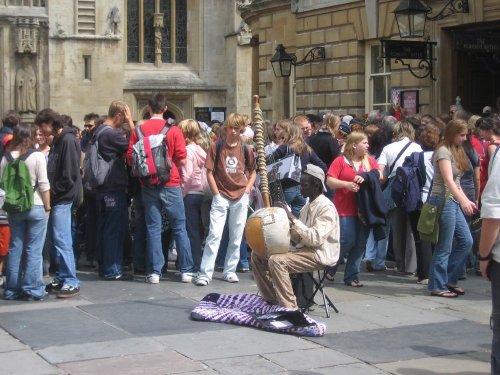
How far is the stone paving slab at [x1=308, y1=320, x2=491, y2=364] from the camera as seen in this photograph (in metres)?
7.70

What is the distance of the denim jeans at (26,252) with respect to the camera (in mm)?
9758

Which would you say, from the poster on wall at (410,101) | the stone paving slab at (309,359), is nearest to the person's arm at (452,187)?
the stone paving slab at (309,359)

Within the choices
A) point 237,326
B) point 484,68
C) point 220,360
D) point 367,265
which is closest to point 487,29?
point 484,68

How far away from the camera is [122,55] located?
40.7 meters

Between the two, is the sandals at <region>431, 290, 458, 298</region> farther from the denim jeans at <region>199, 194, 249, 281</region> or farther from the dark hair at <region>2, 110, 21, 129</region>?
the dark hair at <region>2, 110, 21, 129</region>

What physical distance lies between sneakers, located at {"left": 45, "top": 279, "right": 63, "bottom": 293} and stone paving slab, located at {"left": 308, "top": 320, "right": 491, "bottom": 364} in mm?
3307

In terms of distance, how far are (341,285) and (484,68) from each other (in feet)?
26.9

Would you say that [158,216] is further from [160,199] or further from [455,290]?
[455,290]

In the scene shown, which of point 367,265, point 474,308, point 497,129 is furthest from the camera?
point 367,265

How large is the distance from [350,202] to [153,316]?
2848mm

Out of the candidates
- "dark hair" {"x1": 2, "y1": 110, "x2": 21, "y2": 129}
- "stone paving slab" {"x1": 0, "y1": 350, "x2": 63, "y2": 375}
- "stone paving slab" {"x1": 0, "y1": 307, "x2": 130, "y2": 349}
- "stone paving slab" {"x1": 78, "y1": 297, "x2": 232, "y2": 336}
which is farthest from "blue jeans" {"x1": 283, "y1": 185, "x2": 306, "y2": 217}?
"stone paving slab" {"x1": 0, "y1": 350, "x2": 63, "y2": 375}

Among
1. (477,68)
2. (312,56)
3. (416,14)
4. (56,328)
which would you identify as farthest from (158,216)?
(312,56)

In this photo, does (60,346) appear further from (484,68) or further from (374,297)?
(484,68)

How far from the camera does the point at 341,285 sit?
Answer: 10922 millimetres
